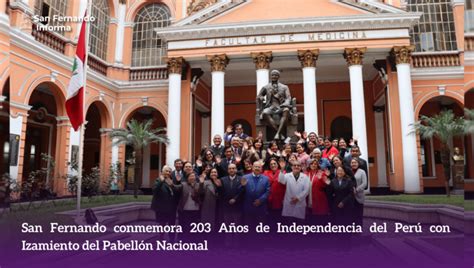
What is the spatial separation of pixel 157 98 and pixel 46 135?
5.52 meters

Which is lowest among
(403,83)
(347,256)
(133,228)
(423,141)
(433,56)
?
(347,256)

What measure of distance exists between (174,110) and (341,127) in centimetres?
980

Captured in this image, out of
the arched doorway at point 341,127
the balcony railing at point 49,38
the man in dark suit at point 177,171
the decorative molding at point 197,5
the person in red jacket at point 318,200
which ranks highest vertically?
the decorative molding at point 197,5

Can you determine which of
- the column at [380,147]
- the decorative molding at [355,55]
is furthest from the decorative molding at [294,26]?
the column at [380,147]

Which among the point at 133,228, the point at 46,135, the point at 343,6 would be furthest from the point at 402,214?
the point at 46,135

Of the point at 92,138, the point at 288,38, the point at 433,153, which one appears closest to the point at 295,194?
the point at 288,38

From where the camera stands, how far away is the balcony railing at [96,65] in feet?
51.7

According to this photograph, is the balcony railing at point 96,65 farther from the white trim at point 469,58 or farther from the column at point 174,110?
the white trim at point 469,58

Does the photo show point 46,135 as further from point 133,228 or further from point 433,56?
point 433,56

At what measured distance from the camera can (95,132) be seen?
66.3 ft

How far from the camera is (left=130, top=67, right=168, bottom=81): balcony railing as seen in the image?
58.6 feet

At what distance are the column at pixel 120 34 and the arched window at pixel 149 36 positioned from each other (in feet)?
2.09

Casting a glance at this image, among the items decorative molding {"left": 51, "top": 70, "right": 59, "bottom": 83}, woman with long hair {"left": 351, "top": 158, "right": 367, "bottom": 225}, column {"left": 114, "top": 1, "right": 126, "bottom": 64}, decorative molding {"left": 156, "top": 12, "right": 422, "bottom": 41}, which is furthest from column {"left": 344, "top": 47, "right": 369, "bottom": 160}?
decorative molding {"left": 51, "top": 70, "right": 59, "bottom": 83}

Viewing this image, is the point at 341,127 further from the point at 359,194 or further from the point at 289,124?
the point at 359,194
